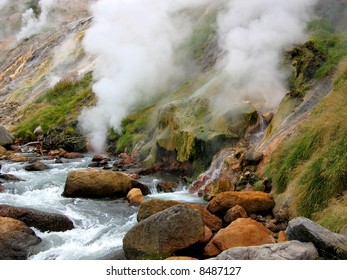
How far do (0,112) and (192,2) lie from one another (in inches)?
785

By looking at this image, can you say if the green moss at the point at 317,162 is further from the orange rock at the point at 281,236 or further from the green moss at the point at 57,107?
the green moss at the point at 57,107

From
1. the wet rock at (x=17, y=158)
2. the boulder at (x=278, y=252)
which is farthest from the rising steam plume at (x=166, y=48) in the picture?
the boulder at (x=278, y=252)

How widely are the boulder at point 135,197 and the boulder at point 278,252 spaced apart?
701cm

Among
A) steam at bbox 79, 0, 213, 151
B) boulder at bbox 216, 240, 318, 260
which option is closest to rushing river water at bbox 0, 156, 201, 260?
boulder at bbox 216, 240, 318, 260

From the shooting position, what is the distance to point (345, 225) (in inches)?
232

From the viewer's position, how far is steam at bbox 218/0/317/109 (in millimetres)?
16594

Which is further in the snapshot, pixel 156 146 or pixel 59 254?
pixel 156 146

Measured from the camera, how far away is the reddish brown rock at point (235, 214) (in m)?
8.89

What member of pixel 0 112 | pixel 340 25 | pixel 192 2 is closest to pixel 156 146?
pixel 340 25

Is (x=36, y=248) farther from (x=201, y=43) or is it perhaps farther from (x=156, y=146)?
(x=201, y=43)

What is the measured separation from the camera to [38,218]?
9438 millimetres

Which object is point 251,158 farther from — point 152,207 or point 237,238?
point 237,238

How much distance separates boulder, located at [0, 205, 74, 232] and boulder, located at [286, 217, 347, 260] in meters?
5.68

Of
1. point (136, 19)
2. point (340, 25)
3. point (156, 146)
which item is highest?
point (136, 19)
